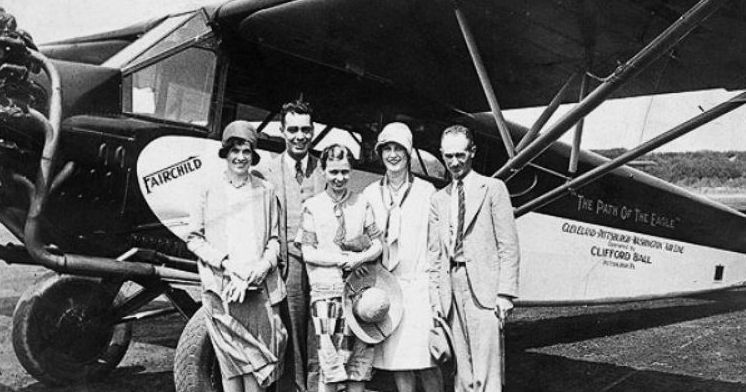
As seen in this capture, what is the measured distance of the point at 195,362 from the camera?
403 centimetres

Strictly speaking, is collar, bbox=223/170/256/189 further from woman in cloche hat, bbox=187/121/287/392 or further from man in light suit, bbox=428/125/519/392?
man in light suit, bbox=428/125/519/392

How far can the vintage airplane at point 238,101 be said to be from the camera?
4.12 m

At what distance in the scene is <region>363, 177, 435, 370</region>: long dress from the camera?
329cm

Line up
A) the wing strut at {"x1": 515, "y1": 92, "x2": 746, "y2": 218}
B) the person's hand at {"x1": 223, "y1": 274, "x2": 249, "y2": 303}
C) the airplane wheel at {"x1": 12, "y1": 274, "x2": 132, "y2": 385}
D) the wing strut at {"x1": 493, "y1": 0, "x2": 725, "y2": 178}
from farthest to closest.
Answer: the airplane wheel at {"x1": 12, "y1": 274, "x2": 132, "y2": 385}, the wing strut at {"x1": 515, "y1": 92, "x2": 746, "y2": 218}, the wing strut at {"x1": 493, "y1": 0, "x2": 725, "y2": 178}, the person's hand at {"x1": 223, "y1": 274, "x2": 249, "y2": 303}

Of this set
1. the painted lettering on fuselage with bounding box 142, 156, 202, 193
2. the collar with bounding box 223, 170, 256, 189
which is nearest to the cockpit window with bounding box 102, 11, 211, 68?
the painted lettering on fuselage with bounding box 142, 156, 202, 193

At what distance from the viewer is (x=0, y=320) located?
7.41 meters

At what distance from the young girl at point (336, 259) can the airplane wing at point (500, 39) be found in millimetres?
1790

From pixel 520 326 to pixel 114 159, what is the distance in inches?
208

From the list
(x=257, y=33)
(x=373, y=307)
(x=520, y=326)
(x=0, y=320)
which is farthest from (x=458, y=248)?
(x=0, y=320)

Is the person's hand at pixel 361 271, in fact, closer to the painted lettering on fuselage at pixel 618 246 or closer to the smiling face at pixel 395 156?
the smiling face at pixel 395 156

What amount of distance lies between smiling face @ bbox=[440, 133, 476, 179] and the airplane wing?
1433 millimetres

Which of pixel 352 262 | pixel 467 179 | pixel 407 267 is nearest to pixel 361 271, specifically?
pixel 352 262

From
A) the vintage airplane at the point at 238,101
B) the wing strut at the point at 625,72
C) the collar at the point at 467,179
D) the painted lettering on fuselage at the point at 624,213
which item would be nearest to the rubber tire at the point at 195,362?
the vintage airplane at the point at 238,101

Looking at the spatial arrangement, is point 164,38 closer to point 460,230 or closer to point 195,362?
point 195,362
